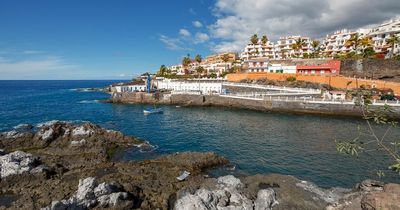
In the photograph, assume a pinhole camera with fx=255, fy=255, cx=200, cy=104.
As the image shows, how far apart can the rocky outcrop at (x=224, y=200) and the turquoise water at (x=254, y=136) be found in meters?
5.76

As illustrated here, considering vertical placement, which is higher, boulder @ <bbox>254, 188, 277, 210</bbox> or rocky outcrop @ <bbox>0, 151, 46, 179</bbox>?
rocky outcrop @ <bbox>0, 151, 46, 179</bbox>

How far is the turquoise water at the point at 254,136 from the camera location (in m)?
22.7

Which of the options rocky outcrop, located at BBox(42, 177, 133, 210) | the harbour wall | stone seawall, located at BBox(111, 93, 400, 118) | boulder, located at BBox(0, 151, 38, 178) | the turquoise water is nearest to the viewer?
rocky outcrop, located at BBox(42, 177, 133, 210)

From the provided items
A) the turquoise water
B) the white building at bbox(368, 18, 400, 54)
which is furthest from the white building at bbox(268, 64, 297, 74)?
the turquoise water

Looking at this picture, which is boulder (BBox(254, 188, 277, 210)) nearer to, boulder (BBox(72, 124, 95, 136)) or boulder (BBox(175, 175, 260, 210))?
boulder (BBox(175, 175, 260, 210))

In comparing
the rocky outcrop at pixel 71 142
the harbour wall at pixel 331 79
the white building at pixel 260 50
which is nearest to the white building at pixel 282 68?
the harbour wall at pixel 331 79

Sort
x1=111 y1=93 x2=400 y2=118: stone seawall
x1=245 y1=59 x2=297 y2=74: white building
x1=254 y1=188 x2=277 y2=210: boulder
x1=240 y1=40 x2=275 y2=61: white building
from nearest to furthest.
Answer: x1=254 y1=188 x2=277 y2=210: boulder → x1=111 y1=93 x2=400 y2=118: stone seawall → x1=245 y1=59 x2=297 y2=74: white building → x1=240 y1=40 x2=275 y2=61: white building

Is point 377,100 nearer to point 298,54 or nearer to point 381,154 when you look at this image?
point 381,154

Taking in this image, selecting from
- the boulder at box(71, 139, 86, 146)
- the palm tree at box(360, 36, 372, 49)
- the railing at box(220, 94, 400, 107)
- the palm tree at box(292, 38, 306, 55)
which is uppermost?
the palm tree at box(292, 38, 306, 55)

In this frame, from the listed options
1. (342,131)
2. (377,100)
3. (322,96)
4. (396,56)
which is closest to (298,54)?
(396,56)

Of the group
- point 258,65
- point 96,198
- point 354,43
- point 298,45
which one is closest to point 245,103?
point 258,65

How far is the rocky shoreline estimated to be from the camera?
1498cm

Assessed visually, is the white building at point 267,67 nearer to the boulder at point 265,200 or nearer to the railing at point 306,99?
the railing at point 306,99

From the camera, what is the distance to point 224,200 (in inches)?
611
